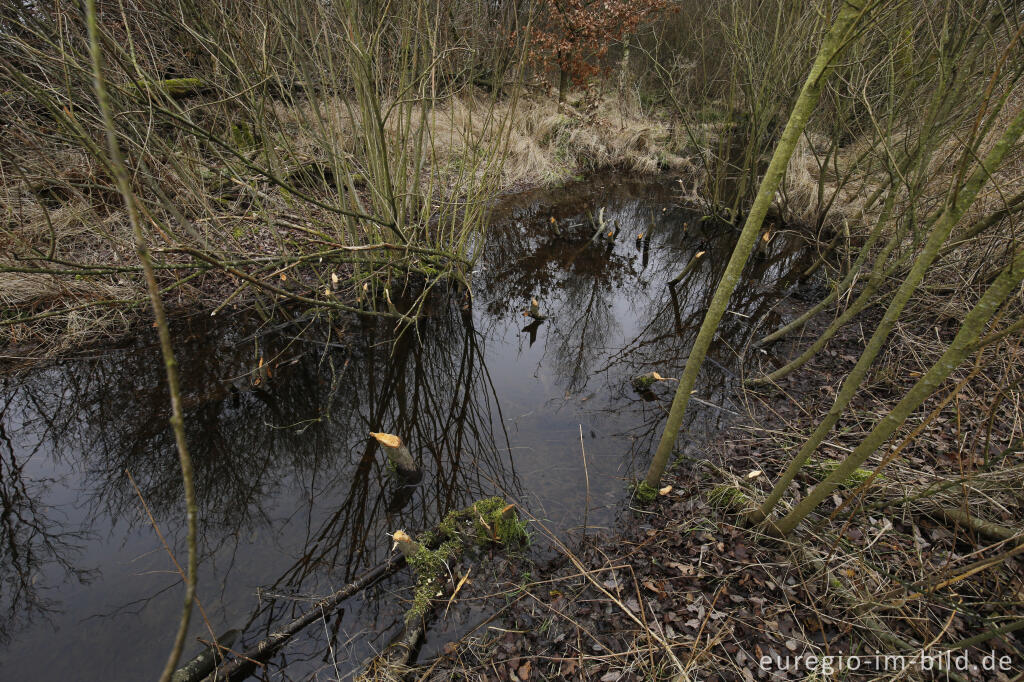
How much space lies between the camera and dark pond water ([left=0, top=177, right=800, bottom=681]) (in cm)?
271

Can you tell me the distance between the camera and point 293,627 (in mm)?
2473

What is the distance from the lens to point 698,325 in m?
5.73

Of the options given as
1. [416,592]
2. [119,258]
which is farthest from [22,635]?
[119,258]

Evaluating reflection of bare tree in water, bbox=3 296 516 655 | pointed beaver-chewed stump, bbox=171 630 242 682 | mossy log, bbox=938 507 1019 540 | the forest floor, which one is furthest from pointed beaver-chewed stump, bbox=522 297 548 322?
pointed beaver-chewed stump, bbox=171 630 242 682

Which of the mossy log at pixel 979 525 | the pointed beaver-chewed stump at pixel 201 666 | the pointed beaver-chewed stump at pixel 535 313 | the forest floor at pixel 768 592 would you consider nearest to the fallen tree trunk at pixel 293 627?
the pointed beaver-chewed stump at pixel 201 666

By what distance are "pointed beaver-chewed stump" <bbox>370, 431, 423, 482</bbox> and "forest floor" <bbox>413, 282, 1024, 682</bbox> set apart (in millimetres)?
1024

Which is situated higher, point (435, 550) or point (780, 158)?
point (780, 158)

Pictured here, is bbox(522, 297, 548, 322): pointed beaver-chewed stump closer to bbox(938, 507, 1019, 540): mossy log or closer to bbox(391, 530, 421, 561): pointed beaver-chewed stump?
bbox(391, 530, 421, 561): pointed beaver-chewed stump

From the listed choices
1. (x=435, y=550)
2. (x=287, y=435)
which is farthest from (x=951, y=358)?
(x=287, y=435)

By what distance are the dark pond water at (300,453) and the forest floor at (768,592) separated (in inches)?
14.8

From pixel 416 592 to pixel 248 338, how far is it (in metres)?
3.89

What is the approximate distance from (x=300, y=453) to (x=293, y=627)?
1705mm

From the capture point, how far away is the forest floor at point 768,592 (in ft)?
6.55

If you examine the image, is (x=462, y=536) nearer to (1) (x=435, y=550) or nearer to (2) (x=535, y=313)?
(1) (x=435, y=550)
